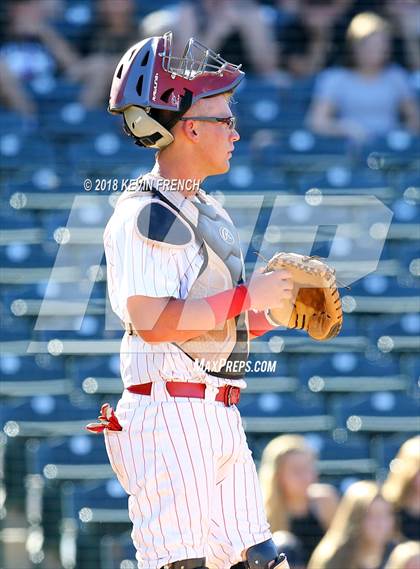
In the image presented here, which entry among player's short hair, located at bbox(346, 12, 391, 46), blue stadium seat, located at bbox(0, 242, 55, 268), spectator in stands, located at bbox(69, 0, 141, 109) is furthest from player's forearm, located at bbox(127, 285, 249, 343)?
spectator in stands, located at bbox(69, 0, 141, 109)

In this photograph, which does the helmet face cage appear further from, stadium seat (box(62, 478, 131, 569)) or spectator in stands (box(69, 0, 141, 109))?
spectator in stands (box(69, 0, 141, 109))

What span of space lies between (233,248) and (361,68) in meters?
2.78

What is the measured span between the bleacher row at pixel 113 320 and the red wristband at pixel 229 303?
176cm

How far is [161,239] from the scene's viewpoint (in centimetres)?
240

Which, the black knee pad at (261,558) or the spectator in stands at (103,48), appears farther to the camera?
the spectator in stands at (103,48)

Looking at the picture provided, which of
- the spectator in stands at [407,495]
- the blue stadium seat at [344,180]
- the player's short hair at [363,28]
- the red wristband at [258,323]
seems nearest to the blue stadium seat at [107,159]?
the blue stadium seat at [344,180]

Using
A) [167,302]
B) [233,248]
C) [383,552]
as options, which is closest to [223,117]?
[233,248]

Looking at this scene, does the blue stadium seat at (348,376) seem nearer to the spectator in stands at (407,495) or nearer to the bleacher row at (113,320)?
the bleacher row at (113,320)

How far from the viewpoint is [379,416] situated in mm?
4574

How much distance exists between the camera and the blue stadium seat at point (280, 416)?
14.7 feet

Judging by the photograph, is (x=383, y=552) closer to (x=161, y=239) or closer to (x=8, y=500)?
(x=8, y=500)

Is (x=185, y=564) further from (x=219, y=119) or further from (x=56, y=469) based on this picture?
(x=56, y=469)

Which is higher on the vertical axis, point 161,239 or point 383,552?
point 161,239

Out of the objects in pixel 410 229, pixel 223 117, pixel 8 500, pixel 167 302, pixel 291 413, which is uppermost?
pixel 223 117
